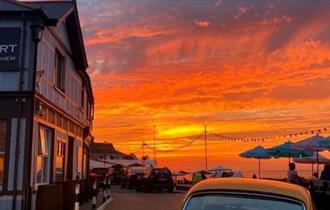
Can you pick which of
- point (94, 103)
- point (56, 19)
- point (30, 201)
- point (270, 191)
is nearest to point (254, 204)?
point (270, 191)

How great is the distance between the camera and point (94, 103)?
4006 centimetres

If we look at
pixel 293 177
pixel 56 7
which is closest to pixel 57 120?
pixel 56 7

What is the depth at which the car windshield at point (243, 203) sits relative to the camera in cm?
596

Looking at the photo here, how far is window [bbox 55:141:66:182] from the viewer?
22034mm

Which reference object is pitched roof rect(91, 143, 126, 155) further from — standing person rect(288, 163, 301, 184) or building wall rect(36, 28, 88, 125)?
standing person rect(288, 163, 301, 184)

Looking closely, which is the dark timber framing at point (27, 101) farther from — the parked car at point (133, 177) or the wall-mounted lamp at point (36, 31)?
the parked car at point (133, 177)

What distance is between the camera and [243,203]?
600cm

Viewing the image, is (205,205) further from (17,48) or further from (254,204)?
(17,48)

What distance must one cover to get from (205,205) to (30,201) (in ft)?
39.0

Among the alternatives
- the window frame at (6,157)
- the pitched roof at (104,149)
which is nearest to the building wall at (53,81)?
the window frame at (6,157)

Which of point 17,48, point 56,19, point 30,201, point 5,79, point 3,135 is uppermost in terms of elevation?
point 56,19

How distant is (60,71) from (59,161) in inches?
151

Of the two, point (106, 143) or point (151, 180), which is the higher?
point (106, 143)

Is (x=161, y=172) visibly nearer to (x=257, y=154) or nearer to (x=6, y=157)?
(x=257, y=154)
